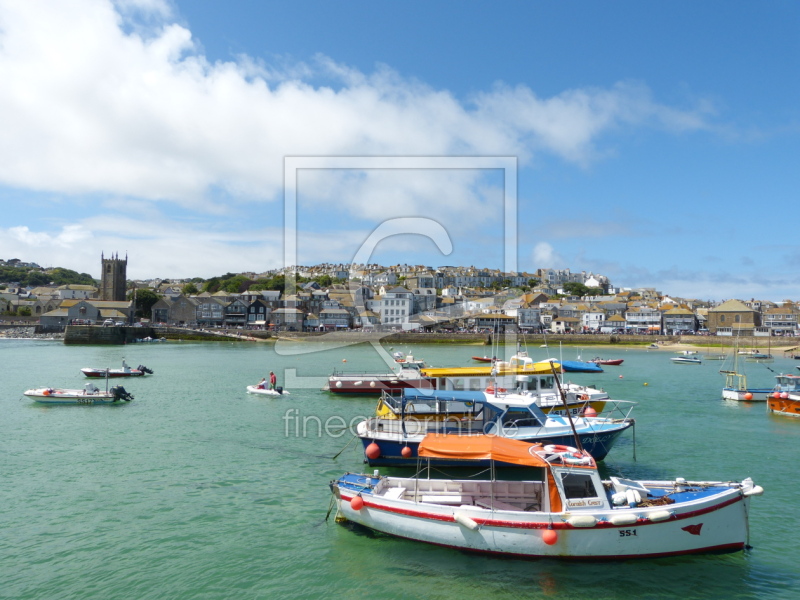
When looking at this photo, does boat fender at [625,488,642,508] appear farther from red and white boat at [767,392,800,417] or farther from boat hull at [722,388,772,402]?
boat hull at [722,388,772,402]

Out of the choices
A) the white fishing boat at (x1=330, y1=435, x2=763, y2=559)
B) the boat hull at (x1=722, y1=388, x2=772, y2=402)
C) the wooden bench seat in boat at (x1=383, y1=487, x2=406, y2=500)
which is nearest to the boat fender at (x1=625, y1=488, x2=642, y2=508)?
the white fishing boat at (x1=330, y1=435, x2=763, y2=559)

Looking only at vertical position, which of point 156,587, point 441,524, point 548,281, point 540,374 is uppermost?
point 548,281

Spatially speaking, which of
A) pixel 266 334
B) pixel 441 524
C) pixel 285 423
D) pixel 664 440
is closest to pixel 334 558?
pixel 441 524

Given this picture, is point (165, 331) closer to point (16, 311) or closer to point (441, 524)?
point (16, 311)

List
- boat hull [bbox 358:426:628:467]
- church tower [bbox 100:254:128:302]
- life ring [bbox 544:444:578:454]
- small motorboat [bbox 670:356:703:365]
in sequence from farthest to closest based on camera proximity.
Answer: church tower [bbox 100:254:128:302], small motorboat [bbox 670:356:703:365], boat hull [bbox 358:426:628:467], life ring [bbox 544:444:578:454]

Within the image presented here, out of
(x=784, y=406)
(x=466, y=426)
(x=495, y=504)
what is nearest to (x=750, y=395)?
(x=784, y=406)

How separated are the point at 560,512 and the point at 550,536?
18.7 inches

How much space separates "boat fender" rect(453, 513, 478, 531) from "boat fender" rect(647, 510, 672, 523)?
315 cm

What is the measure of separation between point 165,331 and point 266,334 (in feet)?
51.3

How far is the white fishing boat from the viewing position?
1020 cm

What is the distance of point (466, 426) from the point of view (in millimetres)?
16828

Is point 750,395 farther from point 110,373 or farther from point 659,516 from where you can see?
point 110,373

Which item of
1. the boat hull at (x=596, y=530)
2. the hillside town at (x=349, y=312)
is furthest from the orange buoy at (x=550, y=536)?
the hillside town at (x=349, y=312)

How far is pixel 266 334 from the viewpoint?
279 feet
